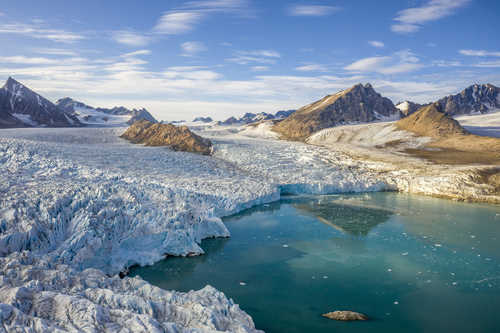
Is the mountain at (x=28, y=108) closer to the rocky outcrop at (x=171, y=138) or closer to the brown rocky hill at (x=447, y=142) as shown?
the rocky outcrop at (x=171, y=138)

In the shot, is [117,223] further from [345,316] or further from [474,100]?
[474,100]

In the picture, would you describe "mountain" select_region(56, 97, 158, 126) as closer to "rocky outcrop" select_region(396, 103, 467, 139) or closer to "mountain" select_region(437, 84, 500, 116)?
"rocky outcrop" select_region(396, 103, 467, 139)

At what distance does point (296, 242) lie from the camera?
1209 centimetres

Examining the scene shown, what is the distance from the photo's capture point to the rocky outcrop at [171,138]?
2905cm

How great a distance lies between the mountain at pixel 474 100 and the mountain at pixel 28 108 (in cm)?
8160

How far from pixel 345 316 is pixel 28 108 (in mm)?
73535

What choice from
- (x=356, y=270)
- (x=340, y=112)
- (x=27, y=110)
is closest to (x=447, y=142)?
(x=340, y=112)

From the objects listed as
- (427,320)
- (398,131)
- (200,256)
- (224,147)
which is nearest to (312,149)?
(224,147)

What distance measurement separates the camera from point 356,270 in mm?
9688

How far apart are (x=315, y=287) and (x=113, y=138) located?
30.9 m

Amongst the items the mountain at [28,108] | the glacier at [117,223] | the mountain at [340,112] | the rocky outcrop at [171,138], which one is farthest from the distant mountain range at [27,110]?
the glacier at [117,223]

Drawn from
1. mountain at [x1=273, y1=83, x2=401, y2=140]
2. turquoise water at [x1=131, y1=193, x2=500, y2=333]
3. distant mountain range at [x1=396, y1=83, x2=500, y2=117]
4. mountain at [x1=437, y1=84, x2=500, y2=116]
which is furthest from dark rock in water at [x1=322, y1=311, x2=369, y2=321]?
mountain at [x1=437, y1=84, x2=500, y2=116]

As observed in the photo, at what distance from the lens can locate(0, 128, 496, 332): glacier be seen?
549 cm

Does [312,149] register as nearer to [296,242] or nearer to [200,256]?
[296,242]
